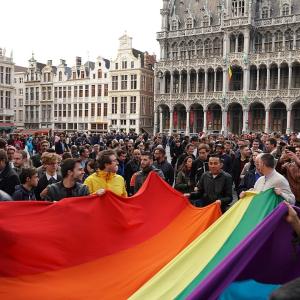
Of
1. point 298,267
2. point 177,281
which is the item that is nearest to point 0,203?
point 177,281

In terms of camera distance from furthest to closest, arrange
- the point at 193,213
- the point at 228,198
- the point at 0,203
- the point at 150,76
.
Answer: the point at 150,76 → the point at 228,198 → the point at 193,213 → the point at 0,203

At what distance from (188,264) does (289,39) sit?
45718 millimetres

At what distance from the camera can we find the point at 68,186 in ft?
17.8

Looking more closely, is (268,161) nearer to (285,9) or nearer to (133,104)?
(285,9)

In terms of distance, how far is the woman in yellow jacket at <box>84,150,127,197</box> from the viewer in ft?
21.0

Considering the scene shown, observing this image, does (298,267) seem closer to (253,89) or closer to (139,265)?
(139,265)

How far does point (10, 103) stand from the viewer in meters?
60.8

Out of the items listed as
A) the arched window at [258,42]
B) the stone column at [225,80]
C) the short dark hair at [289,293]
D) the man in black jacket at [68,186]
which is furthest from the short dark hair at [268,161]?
the arched window at [258,42]

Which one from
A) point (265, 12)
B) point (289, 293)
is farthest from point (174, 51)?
point (289, 293)

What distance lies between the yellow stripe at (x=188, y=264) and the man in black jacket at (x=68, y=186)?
1773mm

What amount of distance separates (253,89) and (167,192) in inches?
1695

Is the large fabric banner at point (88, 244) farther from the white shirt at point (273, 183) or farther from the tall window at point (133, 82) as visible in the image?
the tall window at point (133, 82)

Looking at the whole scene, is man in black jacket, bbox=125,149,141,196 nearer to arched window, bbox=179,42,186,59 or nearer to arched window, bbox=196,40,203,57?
arched window, bbox=196,40,203,57

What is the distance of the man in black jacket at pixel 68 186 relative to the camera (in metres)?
Answer: 5.35
